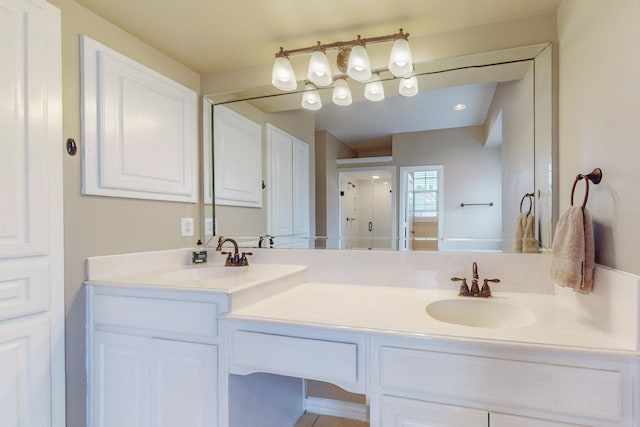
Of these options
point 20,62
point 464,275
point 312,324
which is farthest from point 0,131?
point 464,275

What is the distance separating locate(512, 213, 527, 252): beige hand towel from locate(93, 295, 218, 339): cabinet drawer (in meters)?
1.35

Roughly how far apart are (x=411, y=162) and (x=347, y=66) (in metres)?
0.59

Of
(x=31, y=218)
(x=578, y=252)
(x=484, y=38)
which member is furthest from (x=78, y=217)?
(x=484, y=38)

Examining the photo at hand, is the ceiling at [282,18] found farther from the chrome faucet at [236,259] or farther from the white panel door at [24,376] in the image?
the white panel door at [24,376]

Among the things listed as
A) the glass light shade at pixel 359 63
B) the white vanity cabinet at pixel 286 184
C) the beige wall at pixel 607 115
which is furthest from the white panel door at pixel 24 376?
the beige wall at pixel 607 115

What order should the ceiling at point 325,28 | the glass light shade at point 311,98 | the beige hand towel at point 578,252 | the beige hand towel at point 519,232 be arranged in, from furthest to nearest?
the glass light shade at point 311,98, the beige hand towel at point 519,232, the ceiling at point 325,28, the beige hand towel at point 578,252

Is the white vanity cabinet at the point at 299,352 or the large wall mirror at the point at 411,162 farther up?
the large wall mirror at the point at 411,162

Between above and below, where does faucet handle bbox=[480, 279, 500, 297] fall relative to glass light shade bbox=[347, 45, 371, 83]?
below

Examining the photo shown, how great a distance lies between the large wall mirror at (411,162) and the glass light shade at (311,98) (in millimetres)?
32

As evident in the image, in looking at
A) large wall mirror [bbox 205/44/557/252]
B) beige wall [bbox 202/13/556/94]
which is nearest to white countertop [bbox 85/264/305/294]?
large wall mirror [bbox 205/44/557/252]

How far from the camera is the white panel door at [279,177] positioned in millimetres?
1908

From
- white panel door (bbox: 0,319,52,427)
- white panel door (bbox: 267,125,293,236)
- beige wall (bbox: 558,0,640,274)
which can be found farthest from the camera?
white panel door (bbox: 267,125,293,236)

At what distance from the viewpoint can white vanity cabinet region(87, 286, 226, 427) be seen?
1184mm

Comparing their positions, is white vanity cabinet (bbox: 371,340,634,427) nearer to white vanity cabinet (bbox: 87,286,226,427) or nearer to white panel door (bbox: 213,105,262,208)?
white vanity cabinet (bbox: 87,286,226,427)
